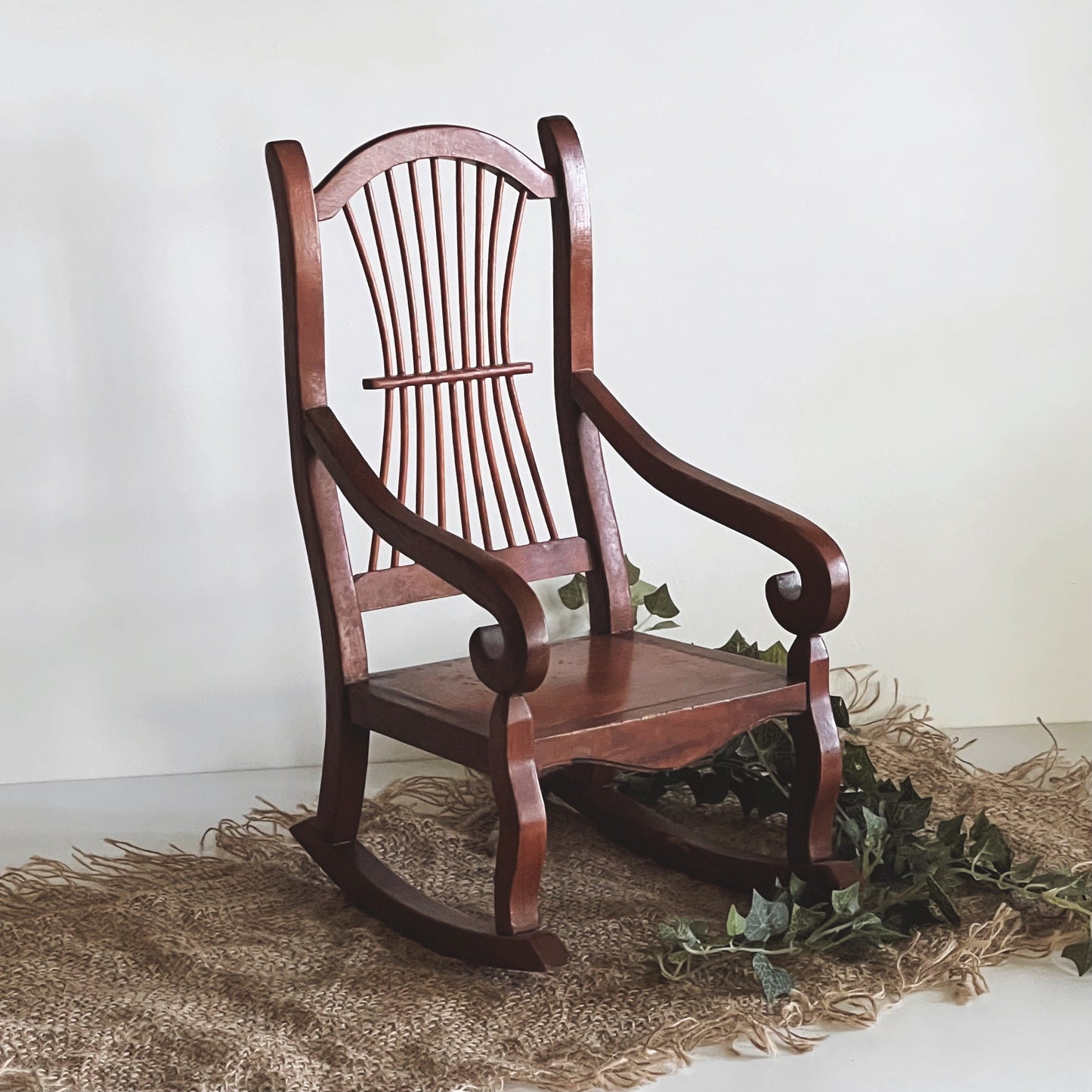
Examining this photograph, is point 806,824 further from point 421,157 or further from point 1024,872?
point 421,157

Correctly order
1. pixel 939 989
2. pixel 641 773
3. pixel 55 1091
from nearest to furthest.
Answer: pixel 55 1091, pixel 939 989, pixel 641 773

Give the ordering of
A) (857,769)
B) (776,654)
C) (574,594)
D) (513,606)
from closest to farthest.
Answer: (513,606) < (857,769) < (776,654) < (574,594)

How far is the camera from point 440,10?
2.13 metres

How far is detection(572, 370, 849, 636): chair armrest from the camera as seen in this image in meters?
1.60

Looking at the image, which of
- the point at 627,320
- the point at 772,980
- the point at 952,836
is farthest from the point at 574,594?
the point at 772,980

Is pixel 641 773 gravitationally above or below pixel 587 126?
below

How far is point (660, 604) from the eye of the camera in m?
2.23

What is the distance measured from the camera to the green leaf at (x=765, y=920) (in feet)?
5.00

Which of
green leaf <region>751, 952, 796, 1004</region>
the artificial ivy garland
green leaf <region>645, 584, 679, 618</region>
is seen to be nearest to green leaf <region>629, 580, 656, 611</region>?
Result: green leaf <region>645, 584, 679, 618</region>

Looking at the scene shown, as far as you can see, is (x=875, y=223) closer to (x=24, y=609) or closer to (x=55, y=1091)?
(x=24, y=609)

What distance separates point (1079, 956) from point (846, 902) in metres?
0.26

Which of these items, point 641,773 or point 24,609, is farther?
point 24,609

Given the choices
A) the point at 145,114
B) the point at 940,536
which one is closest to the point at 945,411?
the point at 940,536

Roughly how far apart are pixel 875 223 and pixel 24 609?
4.83ft
